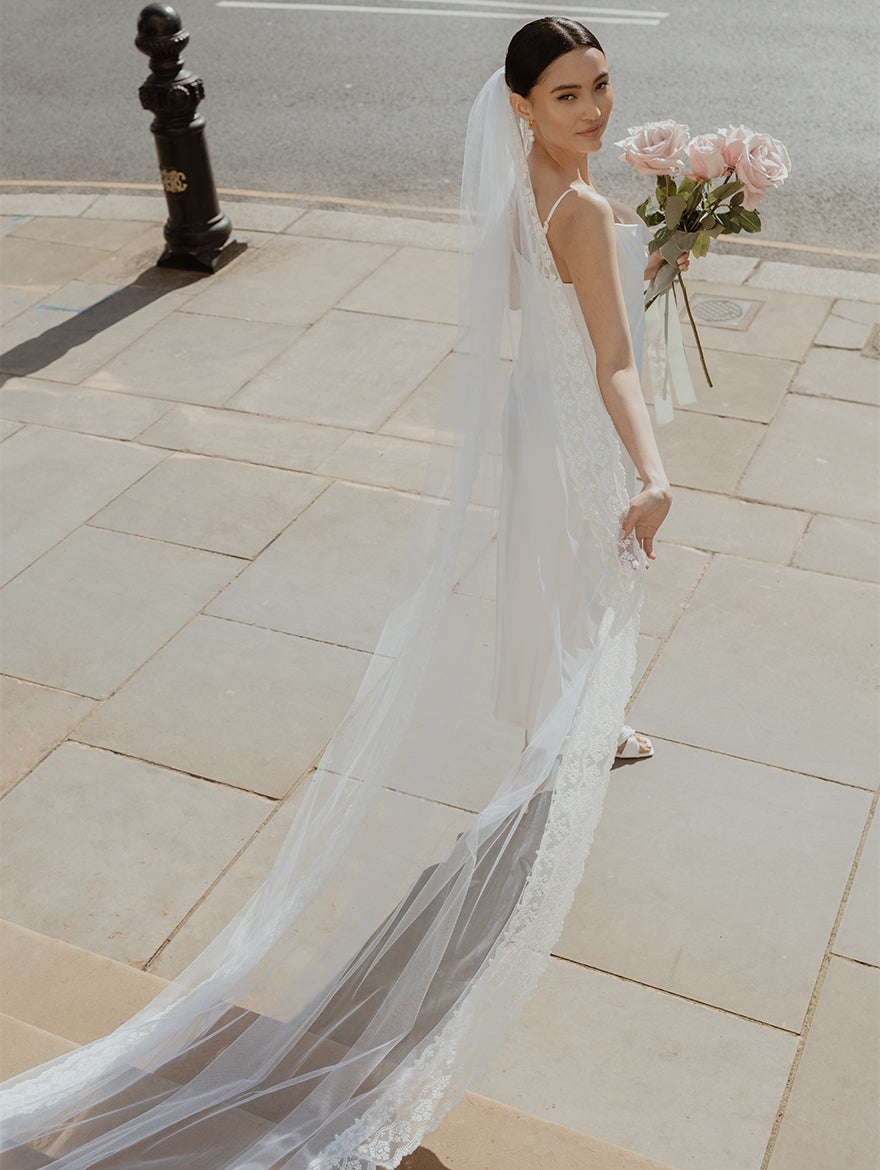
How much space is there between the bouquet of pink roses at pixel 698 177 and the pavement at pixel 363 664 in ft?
5.24

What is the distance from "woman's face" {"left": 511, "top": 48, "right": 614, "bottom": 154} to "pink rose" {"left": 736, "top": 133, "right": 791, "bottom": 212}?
0.57 m

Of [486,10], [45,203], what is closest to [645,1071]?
[45,203]

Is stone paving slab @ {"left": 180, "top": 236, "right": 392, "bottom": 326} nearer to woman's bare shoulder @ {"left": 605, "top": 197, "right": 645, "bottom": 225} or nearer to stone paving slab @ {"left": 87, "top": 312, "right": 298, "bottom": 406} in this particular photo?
stone paving slab @ {"left": 87, "top": 312, "right": 298, "bottom": 406}

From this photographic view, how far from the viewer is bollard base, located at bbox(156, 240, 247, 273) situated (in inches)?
316

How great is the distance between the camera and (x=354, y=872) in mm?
3141

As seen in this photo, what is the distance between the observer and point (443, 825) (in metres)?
3.20

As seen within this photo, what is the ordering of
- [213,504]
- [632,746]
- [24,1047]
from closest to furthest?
[24,1047]
[632,746]
[213,504]

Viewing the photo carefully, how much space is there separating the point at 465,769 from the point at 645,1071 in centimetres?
92

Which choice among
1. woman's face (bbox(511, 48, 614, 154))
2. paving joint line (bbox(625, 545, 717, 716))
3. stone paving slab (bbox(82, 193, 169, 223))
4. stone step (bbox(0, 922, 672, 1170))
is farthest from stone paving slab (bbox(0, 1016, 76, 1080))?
stone paving slab (bbox(82, 193, 169, 223))

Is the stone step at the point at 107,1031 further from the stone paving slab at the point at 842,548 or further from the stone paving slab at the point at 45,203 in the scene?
the stone paving slab at the point at 45,203

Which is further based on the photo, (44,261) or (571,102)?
(44,261)

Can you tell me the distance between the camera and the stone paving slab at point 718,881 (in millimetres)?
3510

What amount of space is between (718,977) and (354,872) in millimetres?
1123

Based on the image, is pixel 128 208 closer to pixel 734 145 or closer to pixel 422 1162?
pixel 734 145
